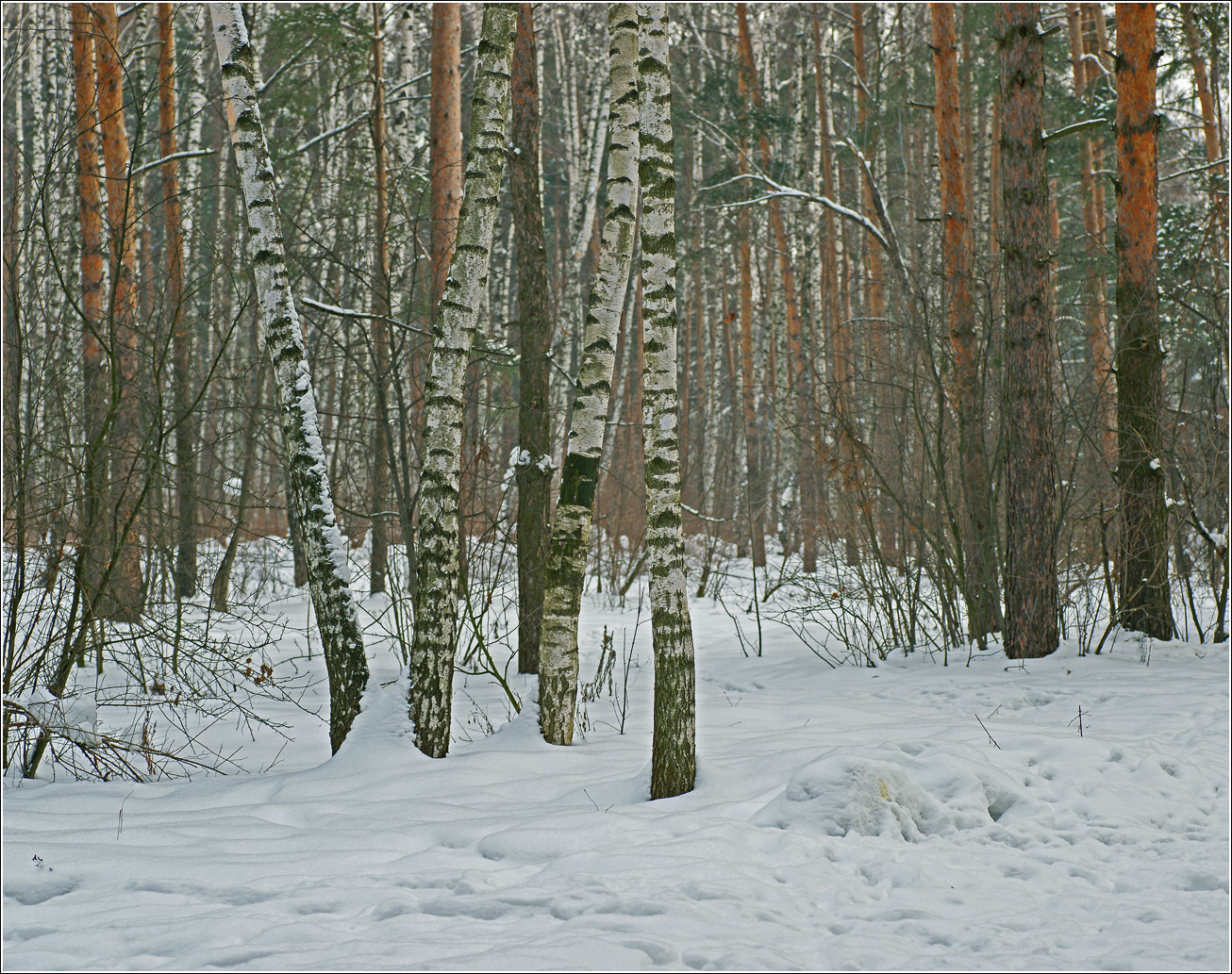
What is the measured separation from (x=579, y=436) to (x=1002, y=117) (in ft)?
14.6

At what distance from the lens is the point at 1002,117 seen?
6.84 meters

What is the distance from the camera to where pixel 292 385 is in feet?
14.7

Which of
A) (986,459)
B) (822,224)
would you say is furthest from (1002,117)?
(822,224)

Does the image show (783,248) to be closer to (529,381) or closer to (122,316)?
(529,381)

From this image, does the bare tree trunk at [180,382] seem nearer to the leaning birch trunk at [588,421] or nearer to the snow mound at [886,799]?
the leaning birch trunk at [588,421]

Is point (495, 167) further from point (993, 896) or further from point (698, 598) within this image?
point (698, 598)

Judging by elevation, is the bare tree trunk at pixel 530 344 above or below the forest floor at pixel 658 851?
above

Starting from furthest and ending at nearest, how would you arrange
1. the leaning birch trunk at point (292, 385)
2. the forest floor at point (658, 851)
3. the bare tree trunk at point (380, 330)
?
the bare tree trunk at point (380, 330)
the leaning birch trunk at point (292, 385)
the forest floor at point (658, 851)

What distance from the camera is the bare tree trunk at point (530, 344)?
6523mm

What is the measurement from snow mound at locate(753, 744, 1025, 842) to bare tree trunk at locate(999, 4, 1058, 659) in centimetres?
317

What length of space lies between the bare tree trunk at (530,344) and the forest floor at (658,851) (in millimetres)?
1467

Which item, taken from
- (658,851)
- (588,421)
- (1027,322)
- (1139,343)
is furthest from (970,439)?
(658,851)

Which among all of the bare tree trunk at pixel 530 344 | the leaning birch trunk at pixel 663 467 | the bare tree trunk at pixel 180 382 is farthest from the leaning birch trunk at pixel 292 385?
the bare tree trunk at pixel 530 344

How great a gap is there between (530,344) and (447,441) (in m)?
2.29
